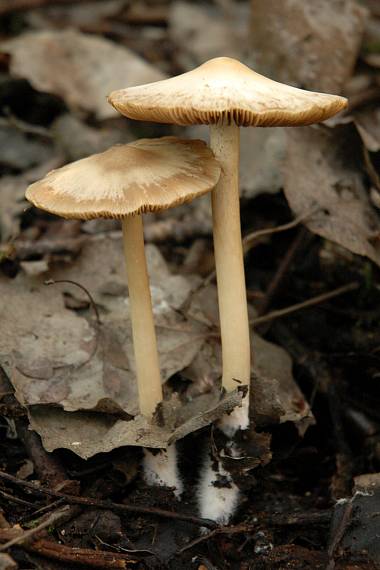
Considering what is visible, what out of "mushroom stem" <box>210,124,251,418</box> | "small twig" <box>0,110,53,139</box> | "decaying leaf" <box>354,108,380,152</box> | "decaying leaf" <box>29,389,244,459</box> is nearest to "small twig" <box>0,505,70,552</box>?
"decaying leaf" <box>29,389,244,459</box>

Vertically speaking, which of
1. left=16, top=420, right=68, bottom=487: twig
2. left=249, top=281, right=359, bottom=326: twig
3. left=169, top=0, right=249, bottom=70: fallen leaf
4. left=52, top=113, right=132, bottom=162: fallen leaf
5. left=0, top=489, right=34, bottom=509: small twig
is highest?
left=169, top=0, right=249, bottom=70: fallen leaf

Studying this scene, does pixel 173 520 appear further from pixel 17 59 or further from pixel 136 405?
pixel 17 59

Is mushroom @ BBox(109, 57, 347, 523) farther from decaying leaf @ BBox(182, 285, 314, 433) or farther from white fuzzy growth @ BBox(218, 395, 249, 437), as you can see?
decaying leaf @ BBox(182, 285, 314, 433)

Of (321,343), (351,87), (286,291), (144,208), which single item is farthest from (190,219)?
(144,208)

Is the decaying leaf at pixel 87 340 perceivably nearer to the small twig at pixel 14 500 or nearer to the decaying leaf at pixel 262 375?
the decaying leaf at pixel 262 375

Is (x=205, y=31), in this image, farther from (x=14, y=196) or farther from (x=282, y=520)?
(x=282, y=520)

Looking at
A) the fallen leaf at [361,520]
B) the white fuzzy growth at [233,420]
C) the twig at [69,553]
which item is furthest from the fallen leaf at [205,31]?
the twig at [69,553]

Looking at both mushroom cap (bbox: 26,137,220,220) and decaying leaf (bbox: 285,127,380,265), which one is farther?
decaying leaf (bbox: 285,127,380,265)

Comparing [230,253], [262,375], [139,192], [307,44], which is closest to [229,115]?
[139,192]
